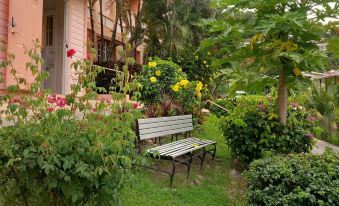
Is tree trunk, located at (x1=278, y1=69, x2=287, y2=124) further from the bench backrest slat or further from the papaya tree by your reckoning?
the bench backrest slat

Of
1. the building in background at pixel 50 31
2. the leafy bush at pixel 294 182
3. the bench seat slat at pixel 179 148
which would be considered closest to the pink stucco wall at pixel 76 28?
the building in background at pixel 50 31

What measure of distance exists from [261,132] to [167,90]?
3733 millimetres

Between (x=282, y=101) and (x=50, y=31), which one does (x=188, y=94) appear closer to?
(x=282, y=101)

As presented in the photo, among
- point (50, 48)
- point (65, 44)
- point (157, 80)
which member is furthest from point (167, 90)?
point (50, 48)

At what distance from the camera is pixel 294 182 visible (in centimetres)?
375

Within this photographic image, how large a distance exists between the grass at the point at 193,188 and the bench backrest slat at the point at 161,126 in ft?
1.85

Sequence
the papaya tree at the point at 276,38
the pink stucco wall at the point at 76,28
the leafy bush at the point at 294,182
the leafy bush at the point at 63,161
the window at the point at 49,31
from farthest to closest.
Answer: the window at the point at 49,31 < the pink stucco wall at the point at 76,28 < the papaya tree at the point at 276,38 < the leafy bush at the point at 294,182 < the leafy bush at the point at 63,161

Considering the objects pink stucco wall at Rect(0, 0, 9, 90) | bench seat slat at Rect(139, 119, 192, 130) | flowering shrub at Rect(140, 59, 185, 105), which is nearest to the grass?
bench seat slat at Rect(139, 119, 192, 130)

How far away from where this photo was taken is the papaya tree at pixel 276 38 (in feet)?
15.4

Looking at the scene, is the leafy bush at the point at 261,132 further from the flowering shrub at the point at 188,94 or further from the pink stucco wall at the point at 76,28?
the pink stucco wall at the point at 76,28

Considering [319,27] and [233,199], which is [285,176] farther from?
[319,27]

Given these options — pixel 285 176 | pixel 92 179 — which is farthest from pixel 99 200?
pixel 285 176

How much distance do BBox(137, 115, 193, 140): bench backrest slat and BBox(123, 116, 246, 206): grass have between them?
56 cm

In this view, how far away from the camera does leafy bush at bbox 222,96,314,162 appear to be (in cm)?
551
